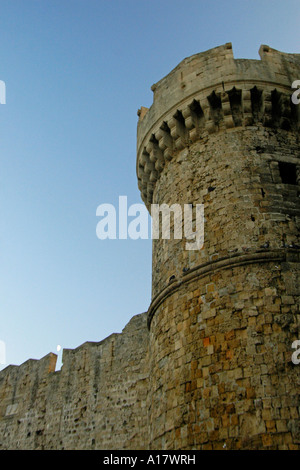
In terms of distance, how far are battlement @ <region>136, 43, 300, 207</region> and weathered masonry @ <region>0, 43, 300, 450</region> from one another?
0.02 m

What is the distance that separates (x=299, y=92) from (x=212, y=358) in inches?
166

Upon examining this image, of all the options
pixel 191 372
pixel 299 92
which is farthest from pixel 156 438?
pixel 299 92

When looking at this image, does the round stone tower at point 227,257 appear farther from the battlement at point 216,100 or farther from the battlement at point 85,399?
the battlement at point 85,399

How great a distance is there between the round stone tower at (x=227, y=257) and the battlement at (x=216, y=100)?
0.06 ft

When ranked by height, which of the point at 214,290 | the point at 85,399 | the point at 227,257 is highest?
the point at 227,257

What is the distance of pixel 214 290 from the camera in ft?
16.3

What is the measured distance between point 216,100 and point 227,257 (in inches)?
106

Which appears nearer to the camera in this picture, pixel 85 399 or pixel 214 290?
pixel 214 290

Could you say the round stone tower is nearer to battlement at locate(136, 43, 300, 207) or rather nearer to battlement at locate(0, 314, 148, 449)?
battlement at locate(136, 43, 300, 207)

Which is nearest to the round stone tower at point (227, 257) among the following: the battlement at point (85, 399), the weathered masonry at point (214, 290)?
the weathered masonry at point (214, 290)

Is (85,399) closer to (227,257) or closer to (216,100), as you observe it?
(227,257)

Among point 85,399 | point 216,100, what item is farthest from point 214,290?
point 85,399

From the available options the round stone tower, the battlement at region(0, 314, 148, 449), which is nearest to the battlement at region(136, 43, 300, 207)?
the round stone tower
